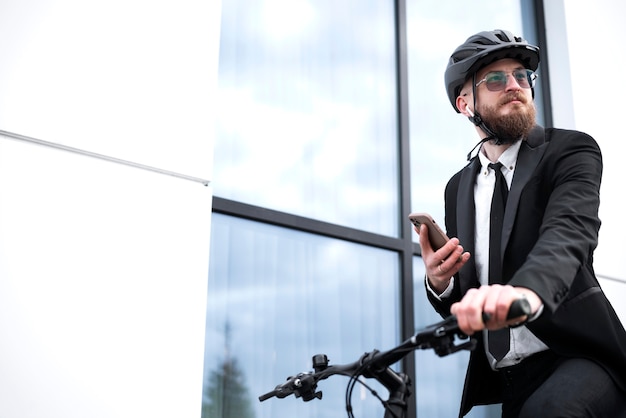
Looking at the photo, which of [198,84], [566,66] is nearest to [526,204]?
[198,84]

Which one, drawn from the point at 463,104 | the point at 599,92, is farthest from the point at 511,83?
the point at 599,92

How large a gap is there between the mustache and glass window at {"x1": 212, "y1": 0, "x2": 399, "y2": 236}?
1987 millimetres

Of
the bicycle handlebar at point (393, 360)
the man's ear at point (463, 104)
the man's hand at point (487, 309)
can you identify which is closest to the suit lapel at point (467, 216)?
the man's ear at point (463, 104)

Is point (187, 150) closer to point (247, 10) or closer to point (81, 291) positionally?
point (81, 291)

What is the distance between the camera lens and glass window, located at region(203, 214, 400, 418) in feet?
12.9

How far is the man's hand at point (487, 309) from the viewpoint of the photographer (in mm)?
1561

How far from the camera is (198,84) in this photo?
12.5 feet

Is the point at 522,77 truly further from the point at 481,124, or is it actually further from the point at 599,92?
the point at 599,92

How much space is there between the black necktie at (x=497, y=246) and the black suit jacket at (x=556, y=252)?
1.9 inches

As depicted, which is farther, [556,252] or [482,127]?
[482,127]

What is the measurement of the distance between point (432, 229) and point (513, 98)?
0.53 m

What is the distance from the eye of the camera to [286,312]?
4250 mm

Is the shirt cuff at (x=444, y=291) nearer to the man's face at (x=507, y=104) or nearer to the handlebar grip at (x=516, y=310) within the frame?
the man's face at (x=507, y=104)

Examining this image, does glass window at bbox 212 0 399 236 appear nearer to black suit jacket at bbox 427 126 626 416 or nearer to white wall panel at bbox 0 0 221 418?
white wall panel at bbox 0 0 221 418
